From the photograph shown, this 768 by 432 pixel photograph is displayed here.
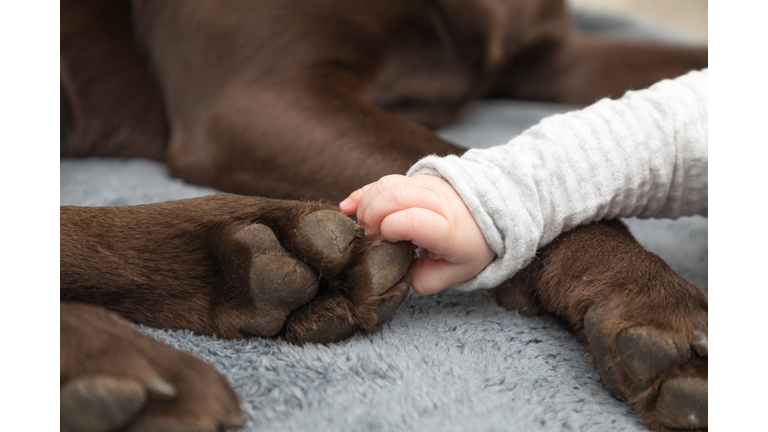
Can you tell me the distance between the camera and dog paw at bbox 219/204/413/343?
55cm

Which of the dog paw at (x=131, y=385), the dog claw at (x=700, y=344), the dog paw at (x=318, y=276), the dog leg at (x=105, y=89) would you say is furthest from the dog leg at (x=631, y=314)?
the dog leg at (x=105, y=89)

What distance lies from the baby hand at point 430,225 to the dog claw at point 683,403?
0.22 meters

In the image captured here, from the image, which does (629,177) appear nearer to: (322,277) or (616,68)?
(322,277)

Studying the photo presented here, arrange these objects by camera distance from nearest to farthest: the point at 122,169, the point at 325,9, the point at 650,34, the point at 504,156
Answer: the point at 504,156, the point at 325,9, the point at 122,169, the point at 650,34

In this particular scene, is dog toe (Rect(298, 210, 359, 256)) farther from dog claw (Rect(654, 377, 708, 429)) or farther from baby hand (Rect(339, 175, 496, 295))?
dog claw (Rect(654, 377, 708, 429))

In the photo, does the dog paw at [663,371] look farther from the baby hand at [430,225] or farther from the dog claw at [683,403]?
the baby hand at [430,225]

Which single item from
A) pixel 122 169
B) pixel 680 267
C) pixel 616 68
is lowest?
pixel 122 169

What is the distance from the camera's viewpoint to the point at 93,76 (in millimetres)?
1162

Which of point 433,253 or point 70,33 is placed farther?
point 70,33

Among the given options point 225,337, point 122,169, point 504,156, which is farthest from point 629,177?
point 122,169

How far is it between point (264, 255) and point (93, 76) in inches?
32.7

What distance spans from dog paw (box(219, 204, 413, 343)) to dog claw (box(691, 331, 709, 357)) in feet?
0.87

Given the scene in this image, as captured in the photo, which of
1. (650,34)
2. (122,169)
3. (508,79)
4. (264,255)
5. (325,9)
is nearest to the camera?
(264,255)

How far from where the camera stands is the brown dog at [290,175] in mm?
489
